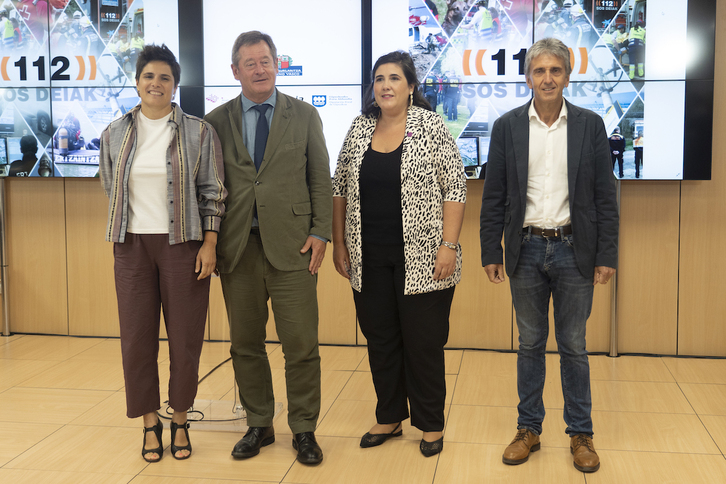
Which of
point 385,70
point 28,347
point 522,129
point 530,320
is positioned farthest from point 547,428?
point 28,347

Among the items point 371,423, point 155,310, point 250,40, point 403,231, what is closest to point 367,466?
point 371,423

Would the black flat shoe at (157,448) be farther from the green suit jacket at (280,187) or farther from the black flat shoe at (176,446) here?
the green suit jacket at (280,187)

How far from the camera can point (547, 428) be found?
300cm

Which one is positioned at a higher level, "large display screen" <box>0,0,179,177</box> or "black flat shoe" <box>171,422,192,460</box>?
"large display screen" <box>0,0,179,177</box>

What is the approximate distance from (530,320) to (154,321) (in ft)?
5.12

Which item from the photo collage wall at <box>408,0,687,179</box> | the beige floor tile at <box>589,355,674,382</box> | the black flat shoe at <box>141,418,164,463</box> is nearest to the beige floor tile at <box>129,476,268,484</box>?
the black flat shoe at <box>141,418,164,463</box>

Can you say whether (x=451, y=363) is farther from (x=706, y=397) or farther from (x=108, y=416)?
(x=108, y=416)

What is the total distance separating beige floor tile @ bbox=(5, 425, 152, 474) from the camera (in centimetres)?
263

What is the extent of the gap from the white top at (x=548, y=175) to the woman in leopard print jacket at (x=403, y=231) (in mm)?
286

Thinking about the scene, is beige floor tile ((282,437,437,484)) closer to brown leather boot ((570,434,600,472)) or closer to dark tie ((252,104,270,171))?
brown leather boot ((570,434,600,472))

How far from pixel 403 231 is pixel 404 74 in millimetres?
637

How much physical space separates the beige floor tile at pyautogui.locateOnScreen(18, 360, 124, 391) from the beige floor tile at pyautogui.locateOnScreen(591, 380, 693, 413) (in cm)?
265

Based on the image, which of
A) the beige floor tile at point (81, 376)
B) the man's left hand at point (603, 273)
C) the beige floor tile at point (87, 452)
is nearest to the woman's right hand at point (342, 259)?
the man's left hand at point (603, 273)

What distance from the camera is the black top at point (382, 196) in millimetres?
2607
